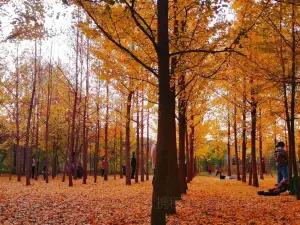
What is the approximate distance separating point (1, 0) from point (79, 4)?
6.59 meters

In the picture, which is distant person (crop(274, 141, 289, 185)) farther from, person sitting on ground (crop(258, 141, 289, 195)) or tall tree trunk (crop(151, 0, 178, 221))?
tall tree trunk (crop(151, 0, 178, 221))

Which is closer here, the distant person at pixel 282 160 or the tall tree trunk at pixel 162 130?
the tall tree trunk at pixel 162 130

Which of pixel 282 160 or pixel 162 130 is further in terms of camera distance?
pixel 282 160

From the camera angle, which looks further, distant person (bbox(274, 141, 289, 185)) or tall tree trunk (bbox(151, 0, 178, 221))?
distant person (bbox(274, 141, 289, 185))

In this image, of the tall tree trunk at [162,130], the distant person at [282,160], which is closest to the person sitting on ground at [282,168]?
the distant person at [282,160]

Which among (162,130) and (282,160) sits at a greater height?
→ (162,130)

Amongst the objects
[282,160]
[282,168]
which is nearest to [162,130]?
[282,160]

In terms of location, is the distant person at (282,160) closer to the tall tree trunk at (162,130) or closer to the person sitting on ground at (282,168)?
the person sitting on ground at (282,168)

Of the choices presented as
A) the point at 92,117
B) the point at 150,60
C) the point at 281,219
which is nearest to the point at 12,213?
the point at 150,60

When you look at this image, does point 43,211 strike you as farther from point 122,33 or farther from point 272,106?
point 272,106

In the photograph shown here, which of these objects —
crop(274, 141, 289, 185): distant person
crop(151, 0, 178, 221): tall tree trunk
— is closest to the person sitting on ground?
crop(274, 141, 289, 185): distant person

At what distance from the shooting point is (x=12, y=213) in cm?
714

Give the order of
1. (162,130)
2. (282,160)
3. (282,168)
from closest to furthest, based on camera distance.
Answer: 1. (162,130)
2. (282,160)
3. (282,168)

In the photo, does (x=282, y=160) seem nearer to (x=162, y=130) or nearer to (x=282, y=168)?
(x=282, y=168)
